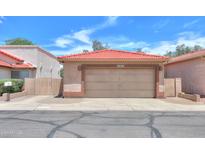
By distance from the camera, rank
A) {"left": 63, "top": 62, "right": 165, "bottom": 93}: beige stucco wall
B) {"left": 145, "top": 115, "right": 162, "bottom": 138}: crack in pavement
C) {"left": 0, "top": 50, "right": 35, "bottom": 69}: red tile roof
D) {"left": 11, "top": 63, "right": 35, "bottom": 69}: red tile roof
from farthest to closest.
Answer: {"left": 11, "top": 63, "right": 35, "bottom": 69}: red tile roof → {"left": 0, "top": 50, "right": 35, "bottom": 69}: red tile roof → {"left": 63, "top": 62, "right": 165, "bottom": 93}: beige stucco wall → {"left": 145, "top": 115, "right": 162, "bottom": 138}: crack in pavement

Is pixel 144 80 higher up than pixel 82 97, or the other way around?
pixel 144 80

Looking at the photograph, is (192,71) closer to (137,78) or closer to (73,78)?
(137,78)

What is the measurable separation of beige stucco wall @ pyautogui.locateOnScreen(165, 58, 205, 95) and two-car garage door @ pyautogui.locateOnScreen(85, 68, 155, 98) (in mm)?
3978

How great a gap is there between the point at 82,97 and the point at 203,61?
10.0 m

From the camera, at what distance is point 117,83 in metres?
18.2

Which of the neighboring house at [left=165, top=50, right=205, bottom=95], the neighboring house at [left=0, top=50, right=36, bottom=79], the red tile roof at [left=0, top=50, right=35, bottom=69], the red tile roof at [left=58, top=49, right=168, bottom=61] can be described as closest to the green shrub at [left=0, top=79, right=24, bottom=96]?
the neighboring house at [left=0, top=50, right=36, bottom=79]

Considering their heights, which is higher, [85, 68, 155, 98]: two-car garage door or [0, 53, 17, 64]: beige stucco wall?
[0, 53, 17, 64]: beige stucco wall

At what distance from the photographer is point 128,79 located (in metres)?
18.2

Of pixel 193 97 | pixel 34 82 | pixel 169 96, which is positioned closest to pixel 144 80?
pixel 169 96

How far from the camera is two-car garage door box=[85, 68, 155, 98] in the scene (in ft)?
59.5

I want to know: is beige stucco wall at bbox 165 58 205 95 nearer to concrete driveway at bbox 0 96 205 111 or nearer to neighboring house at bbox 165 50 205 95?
neighboring house at bbox 165 50 205 95
